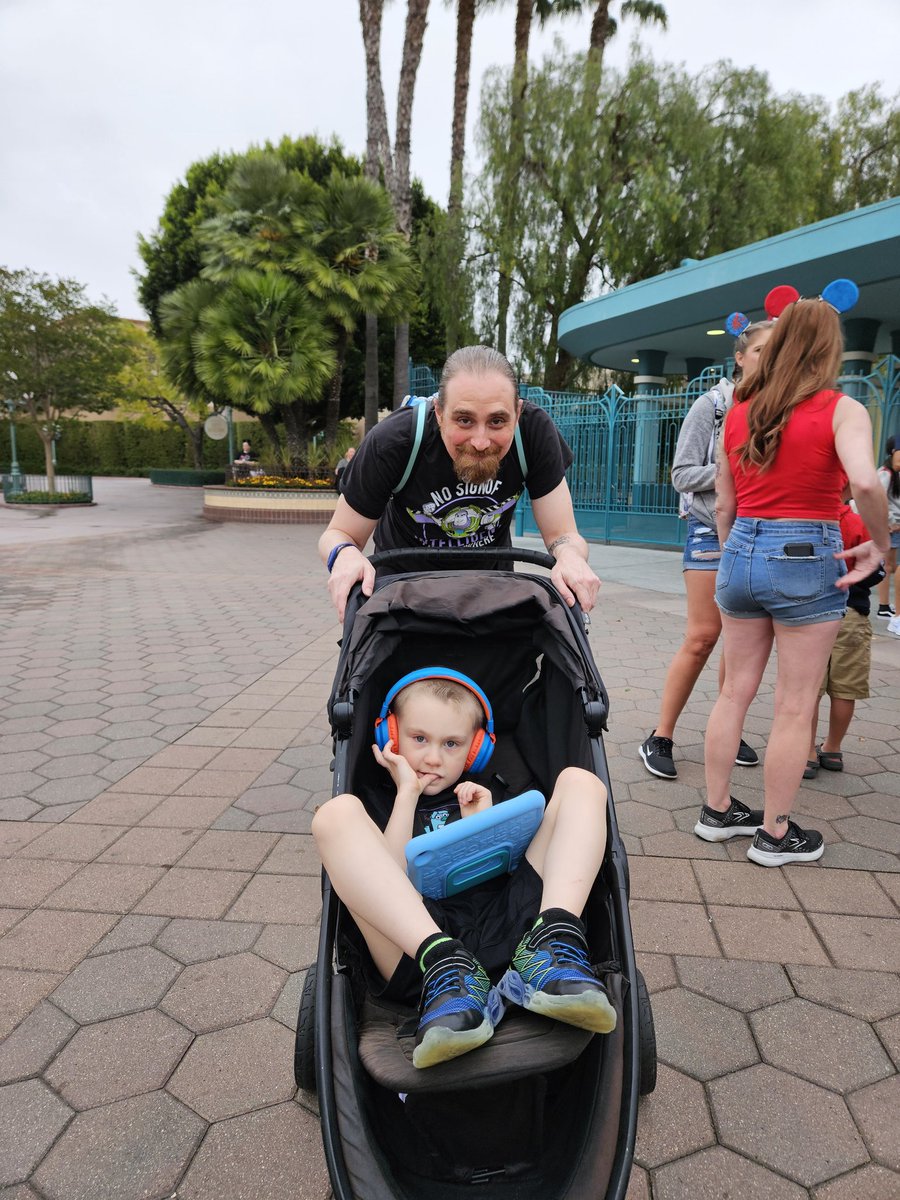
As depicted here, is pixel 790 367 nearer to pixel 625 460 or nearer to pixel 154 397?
pixel 625 460

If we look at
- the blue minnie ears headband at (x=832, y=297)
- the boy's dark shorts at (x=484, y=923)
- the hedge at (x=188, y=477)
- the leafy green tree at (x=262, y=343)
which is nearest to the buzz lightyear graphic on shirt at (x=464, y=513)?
the boy's dark shorts at (x=484, y=923)

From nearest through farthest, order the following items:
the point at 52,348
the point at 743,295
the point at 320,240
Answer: the point at 743,295
the point at 320,240
the point at 52,348

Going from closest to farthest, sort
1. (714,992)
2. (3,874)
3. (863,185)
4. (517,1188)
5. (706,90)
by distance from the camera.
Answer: (517,1188) < (714,992) < (3,874) < (706,90) < (863,185)

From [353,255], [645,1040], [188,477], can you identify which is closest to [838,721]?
[645,1040]

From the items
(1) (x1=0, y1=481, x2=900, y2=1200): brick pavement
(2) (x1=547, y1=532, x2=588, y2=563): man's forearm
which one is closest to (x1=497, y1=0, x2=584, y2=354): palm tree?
(1) (x1=0, y1=481, x2=900, y2=1200): brick pavement

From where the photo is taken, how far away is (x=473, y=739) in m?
2.12

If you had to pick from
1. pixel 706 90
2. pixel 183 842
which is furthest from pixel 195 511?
pixel 183 842

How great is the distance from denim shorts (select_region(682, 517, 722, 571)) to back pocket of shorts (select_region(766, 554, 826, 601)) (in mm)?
717

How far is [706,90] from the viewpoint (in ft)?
57.0

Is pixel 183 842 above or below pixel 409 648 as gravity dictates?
below

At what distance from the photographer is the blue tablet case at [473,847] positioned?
65.9 inches

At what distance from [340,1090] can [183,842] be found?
1839mm

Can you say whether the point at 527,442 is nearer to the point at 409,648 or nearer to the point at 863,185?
the point at 409,648

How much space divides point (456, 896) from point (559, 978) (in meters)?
0.48
